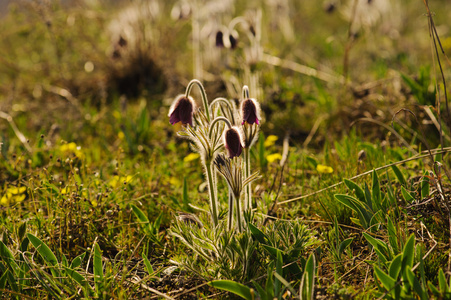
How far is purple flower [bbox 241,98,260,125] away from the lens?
70.4 inches

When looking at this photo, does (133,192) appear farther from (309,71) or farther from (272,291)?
(309,71)

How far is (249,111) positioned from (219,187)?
41.4 inches

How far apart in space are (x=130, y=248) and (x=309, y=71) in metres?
2.87

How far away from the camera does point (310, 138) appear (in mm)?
3455

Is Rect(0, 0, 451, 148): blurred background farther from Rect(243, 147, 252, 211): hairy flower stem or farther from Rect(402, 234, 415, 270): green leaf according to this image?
Rect(402, 234, 415, 270): green leaf

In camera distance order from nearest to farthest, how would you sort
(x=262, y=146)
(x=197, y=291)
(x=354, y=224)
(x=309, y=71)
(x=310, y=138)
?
1. (x=197, y=291)
2. (x=354, y=224)
3. (x=262, y=146)
4. (x=310, y=138)
5. (x=309, y=71)

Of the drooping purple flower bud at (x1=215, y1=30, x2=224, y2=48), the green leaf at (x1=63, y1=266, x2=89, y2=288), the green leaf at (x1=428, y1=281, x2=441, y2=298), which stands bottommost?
the green leaf at (x1=63, y1=266, x2=89, y2=288)

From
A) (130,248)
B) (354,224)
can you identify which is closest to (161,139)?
(130,248)

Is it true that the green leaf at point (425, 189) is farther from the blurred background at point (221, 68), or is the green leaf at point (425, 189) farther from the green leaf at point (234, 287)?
the green leaf at point (234, 287)

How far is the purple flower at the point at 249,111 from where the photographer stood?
1.79m

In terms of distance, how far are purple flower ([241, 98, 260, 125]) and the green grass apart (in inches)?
16.7

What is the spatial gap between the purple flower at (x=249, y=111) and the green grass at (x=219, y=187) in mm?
425

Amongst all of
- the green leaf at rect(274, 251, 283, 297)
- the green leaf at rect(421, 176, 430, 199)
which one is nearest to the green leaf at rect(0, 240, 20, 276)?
the green leaf at rect(274, 251, 283, 297)

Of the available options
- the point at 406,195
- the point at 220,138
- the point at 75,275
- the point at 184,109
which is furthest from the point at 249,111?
the point at 75,275
